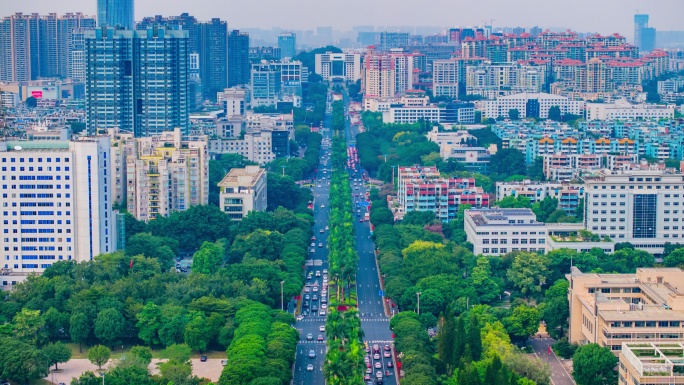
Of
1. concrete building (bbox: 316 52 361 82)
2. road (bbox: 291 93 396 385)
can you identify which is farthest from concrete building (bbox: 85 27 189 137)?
concrete building (bbox: 316 52 361 82)

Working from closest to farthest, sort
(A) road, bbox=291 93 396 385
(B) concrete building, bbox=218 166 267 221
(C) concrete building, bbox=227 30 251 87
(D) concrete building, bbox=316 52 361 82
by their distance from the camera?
(A) road, bbox=291 93 396 385 → (B) concrete building, bbox=218 166 267 221 → (C) concrete building, bbox=227 30 251 87 → (D) concrete building, bbox=316 52 361 82

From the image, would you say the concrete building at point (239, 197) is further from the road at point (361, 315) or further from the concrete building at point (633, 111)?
the concrete building at point (633, 111)

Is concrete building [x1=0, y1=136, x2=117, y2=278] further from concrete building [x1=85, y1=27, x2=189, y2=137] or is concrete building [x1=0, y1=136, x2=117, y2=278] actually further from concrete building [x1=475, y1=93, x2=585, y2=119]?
concrete building [x1=475, y1=93, x2=585, y2=119]

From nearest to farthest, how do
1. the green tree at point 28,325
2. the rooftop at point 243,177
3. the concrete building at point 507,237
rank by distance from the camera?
the green tree at point 28,325, the concrete building at point 507,237, the rooftop at point 243,177

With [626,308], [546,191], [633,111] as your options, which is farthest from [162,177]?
[633,111]

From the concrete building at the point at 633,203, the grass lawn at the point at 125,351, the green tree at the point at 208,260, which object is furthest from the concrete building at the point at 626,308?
the green tree at the point at 208,260
